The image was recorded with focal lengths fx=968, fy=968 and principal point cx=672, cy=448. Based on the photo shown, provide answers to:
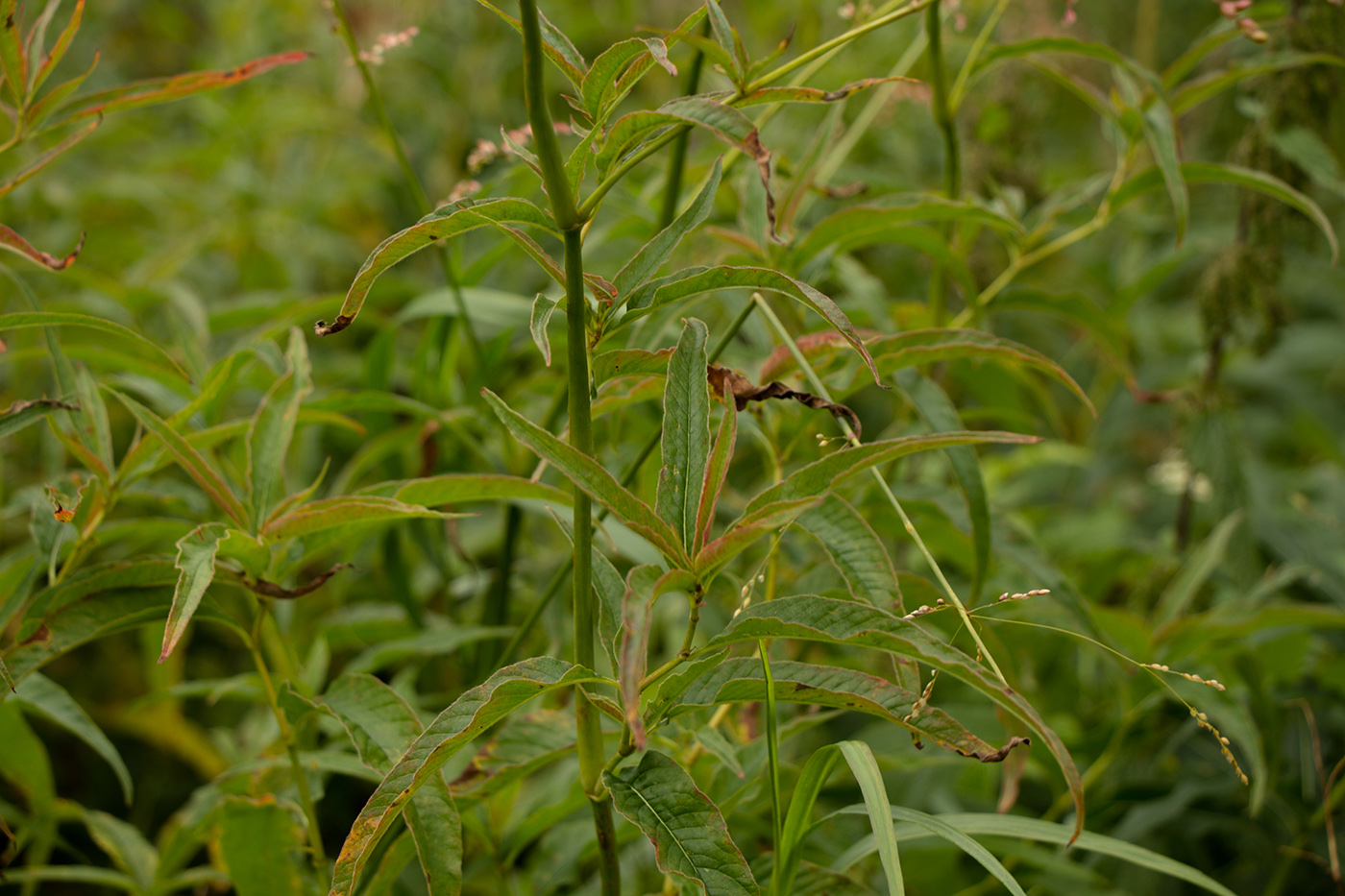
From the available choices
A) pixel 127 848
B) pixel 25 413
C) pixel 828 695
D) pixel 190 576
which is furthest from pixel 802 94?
pixel 127 848

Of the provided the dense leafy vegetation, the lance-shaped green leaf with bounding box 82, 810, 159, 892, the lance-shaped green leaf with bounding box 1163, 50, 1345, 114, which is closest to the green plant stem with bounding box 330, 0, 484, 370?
the dense leafy vegetation

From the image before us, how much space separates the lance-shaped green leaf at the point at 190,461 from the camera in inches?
22.4

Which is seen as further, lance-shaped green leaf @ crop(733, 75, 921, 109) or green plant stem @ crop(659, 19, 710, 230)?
green plant stem @ crop(659, 19, 710, 230)

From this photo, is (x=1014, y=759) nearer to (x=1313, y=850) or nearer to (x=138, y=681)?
(x=1313, y=850)

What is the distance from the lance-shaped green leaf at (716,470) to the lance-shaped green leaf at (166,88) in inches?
15.8

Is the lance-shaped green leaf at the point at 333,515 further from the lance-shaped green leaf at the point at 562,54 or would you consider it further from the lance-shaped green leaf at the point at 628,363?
the lance-shaped green leaf at the point at 562,54

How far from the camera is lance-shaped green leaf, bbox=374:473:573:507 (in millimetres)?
572

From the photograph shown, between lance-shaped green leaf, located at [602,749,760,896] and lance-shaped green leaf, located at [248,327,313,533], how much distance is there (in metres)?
0.29

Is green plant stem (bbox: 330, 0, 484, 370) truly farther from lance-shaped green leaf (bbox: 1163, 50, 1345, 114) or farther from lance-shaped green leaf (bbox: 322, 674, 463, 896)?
lance-shaped green leaf (bbox: 1163, 50, 1345, 114)

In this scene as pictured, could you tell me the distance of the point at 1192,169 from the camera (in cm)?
77

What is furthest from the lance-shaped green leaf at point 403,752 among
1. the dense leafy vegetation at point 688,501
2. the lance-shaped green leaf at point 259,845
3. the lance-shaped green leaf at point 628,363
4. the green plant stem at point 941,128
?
the green plant stem at point 941,128

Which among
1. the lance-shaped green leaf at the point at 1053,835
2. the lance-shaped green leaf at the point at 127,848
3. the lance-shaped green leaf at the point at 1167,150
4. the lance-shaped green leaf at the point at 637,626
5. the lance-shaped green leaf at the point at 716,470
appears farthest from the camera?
the lance-shaped green leaf at the point at 127,848

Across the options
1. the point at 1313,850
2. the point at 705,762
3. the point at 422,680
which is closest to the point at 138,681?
the point at 422,680

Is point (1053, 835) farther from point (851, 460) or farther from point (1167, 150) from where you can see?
point (1167, 150)
